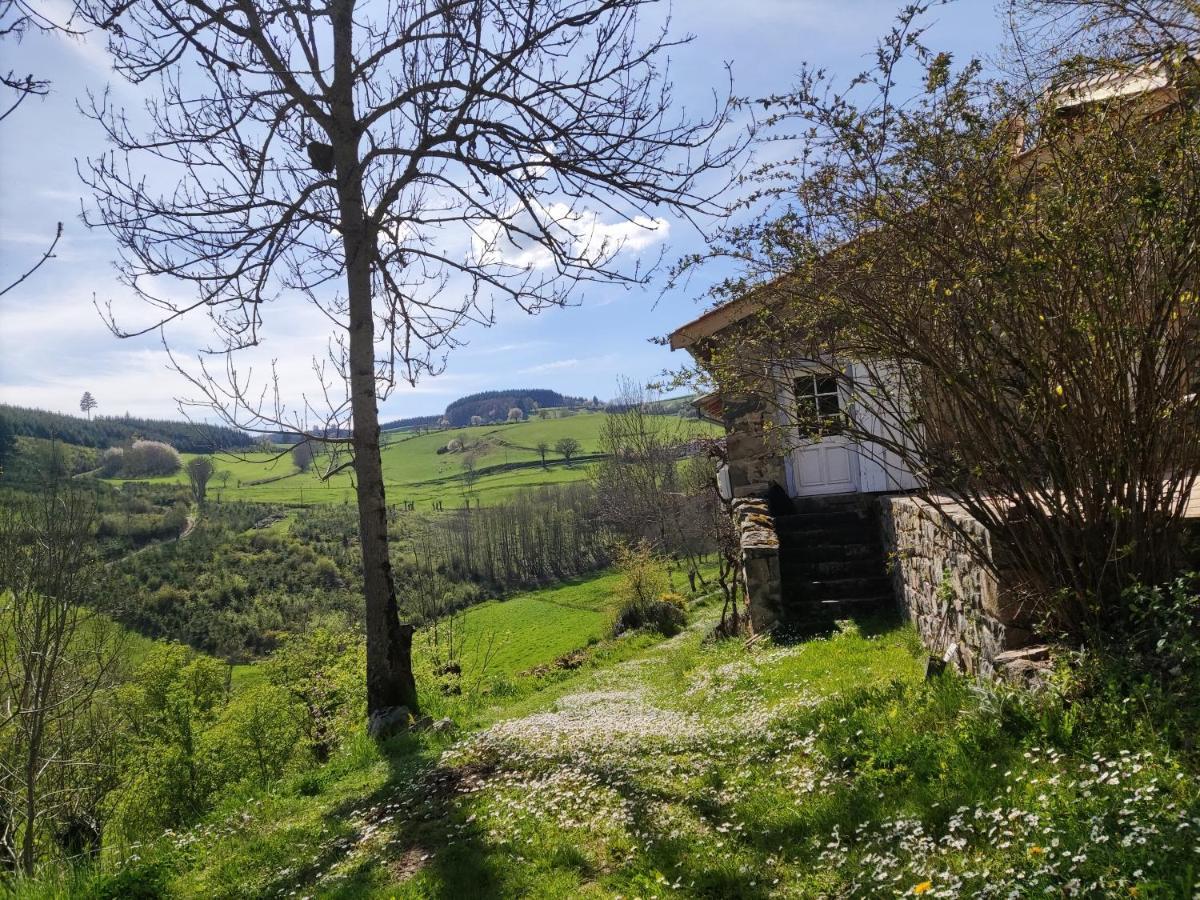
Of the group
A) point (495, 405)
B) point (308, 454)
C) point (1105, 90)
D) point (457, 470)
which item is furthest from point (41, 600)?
point (495, 405)

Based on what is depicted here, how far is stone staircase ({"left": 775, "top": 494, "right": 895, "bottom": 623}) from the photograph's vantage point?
30.7 ft

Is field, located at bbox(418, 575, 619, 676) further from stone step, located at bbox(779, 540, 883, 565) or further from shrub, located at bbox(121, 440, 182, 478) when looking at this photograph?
shrub, located at bbox(121, 440, 182, 478)

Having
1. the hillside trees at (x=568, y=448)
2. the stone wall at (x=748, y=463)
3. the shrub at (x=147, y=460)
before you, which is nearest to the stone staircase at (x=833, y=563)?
the stone wall at (x=748, y=463)

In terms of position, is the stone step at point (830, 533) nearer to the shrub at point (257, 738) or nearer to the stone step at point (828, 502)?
the stone step at point (828, 502)

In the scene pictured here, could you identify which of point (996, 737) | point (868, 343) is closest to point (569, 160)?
point (868, 343)

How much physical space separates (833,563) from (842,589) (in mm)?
498

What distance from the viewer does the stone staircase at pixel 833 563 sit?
9367 mm

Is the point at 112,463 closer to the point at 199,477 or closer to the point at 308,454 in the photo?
the point at 199,477

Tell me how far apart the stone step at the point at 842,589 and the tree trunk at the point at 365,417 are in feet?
17.4

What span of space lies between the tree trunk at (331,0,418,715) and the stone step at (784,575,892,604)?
5.32 meters

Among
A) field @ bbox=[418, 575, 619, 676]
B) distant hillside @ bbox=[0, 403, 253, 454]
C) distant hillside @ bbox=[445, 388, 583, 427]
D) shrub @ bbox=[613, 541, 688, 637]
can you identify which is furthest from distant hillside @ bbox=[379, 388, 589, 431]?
shrub @ bbox=[613, 541, 688, 637]

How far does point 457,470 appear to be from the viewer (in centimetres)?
11056

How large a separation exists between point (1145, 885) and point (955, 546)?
360cm

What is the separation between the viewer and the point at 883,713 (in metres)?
4.55
